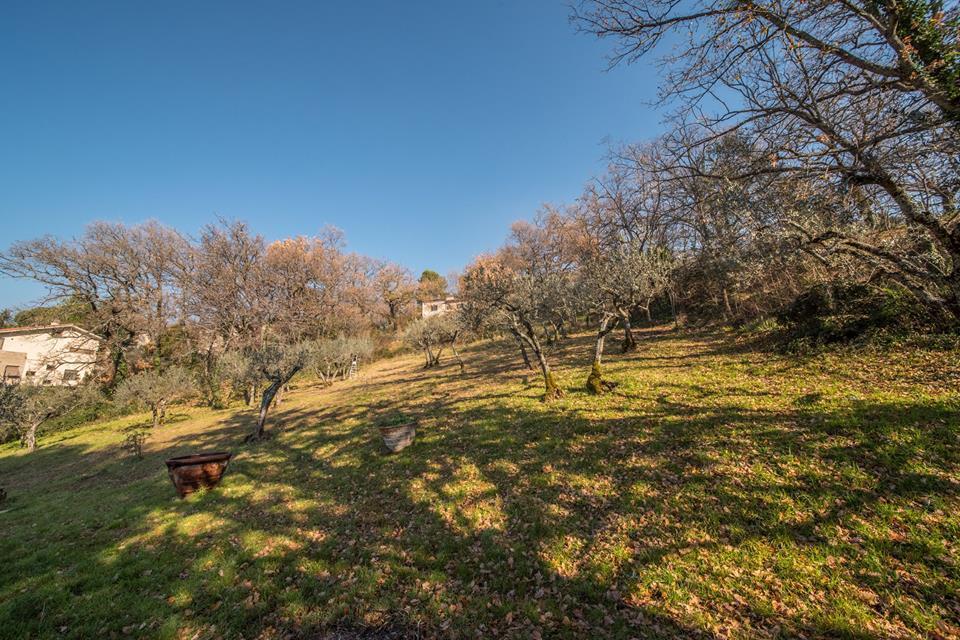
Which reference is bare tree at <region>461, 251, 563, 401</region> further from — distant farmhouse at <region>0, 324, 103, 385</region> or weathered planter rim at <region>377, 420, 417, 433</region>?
distant farmhouse at <region>0, 324, 103, 385</region>

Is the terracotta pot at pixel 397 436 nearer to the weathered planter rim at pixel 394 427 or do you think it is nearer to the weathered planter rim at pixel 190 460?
the weathered planter rim at pixel 394 427

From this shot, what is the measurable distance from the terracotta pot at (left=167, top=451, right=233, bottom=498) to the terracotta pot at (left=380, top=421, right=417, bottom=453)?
4.31 metres

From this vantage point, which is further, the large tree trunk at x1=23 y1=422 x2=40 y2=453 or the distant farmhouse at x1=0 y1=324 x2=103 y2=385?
the distant farmhouse at x1=0 y1=324 x2=103 y2=385

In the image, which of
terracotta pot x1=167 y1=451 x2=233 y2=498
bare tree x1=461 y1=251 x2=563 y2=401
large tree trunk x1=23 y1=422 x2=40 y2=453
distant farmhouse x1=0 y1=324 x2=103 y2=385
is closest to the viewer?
terracotta pot x1=167 y1=451 x2=233 y2=498

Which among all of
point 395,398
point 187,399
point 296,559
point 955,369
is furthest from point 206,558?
point 187,399

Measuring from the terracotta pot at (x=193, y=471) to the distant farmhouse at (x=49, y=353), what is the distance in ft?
96.6

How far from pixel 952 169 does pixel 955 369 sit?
17.5 ft

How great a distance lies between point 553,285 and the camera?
732 inches

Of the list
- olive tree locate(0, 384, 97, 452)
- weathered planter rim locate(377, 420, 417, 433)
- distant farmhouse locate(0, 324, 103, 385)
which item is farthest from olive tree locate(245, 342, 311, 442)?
distant farmhouse locate(0, 324, 103, 385)

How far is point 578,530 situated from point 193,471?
9538mm

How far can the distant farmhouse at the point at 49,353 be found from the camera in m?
27.4

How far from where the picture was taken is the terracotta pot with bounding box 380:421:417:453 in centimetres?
973

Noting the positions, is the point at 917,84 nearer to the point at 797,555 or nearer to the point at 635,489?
the point at 797,555

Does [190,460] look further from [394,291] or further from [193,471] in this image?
[394,291]
